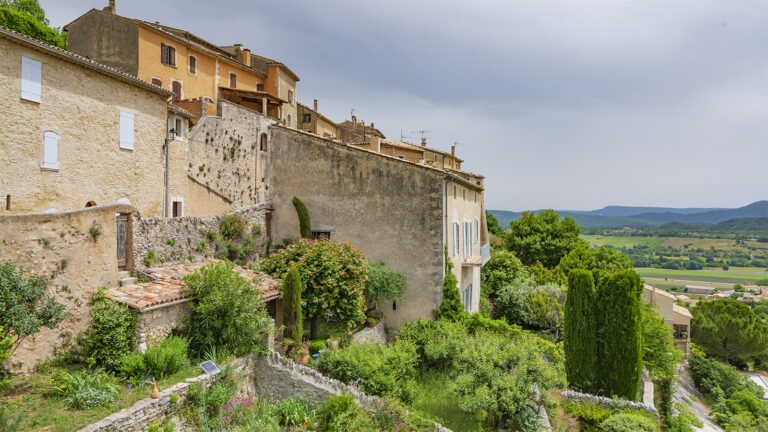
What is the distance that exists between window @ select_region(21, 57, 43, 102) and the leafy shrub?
969cm

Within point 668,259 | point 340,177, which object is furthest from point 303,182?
point 668,259

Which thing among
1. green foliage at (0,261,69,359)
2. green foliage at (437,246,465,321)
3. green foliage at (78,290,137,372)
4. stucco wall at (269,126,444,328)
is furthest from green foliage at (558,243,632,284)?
green foliage at (0,261,69,359)

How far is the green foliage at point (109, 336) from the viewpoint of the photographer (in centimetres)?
1145

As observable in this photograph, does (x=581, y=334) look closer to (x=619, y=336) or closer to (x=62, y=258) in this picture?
(x=619, y=336)

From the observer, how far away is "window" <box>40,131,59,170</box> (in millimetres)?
15766

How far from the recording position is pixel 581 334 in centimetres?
2041

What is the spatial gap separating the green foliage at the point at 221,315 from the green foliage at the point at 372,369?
233 centimetres

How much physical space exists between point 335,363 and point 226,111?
16906mm

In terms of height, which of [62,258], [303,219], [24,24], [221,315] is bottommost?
[221,315]

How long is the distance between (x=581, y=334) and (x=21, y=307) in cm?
1977

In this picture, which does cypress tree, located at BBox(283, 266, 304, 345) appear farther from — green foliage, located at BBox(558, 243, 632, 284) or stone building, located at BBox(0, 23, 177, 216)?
green foliage, located at BBox(558, 243, 632, 284)

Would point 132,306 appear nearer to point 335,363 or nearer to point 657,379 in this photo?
point 335,363

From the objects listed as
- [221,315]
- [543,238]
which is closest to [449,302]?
[221,315]

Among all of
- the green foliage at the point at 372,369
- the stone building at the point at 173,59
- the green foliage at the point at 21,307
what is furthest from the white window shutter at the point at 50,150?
the green foliage at the point at 372,369
